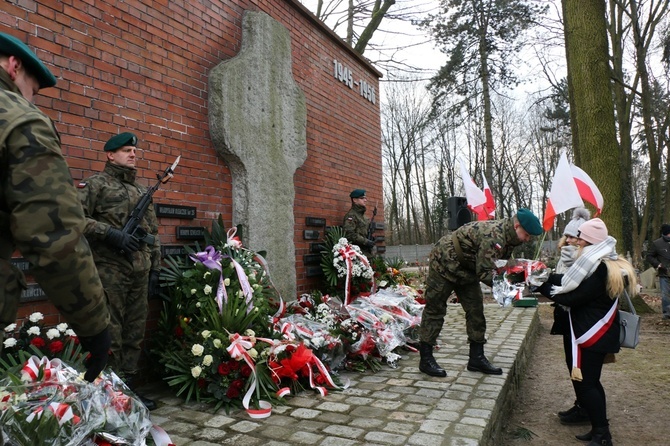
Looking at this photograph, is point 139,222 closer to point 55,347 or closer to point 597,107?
point 55,347

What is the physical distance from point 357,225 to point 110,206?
4.09 meters

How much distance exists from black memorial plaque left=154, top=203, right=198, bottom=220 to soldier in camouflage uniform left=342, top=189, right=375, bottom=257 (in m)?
2.78

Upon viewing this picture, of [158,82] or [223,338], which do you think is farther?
[158,82]

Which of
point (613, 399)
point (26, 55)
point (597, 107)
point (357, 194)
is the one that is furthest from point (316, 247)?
point (597, 107)

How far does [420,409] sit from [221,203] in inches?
113

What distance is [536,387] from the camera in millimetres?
5191

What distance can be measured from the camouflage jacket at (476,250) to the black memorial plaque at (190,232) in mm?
2283

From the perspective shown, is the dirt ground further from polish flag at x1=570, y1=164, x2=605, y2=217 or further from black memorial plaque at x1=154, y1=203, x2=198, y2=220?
black memorial plaque at x1=154, y1=203, x2=198, y2=220

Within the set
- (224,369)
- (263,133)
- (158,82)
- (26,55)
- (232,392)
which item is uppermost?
(158,82)

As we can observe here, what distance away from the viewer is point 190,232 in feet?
14.9

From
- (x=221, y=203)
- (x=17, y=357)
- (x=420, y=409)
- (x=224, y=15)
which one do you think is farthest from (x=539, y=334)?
(x=17, y=357)

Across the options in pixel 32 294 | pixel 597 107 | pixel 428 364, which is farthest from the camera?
pixel 597 107

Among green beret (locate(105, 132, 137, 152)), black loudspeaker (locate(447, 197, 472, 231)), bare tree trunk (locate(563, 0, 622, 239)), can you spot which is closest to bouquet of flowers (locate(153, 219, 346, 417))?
green beret (locate(105, 132, 137, 152))

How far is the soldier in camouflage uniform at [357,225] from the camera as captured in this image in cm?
694
